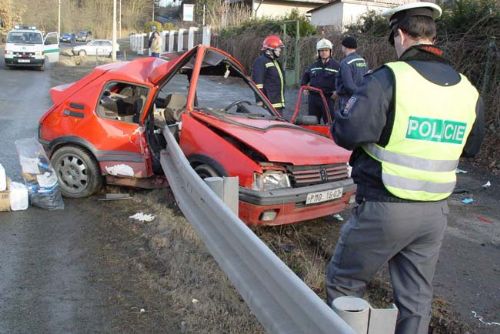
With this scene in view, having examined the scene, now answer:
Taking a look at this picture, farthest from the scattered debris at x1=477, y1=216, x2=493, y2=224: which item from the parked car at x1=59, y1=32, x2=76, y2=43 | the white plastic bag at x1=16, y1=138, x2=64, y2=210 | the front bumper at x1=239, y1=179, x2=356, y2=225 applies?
the parked car at x1=59, y1=32, x2=76, y2=43

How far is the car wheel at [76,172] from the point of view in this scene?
6.07 m

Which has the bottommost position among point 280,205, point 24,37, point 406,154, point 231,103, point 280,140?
point 280,205

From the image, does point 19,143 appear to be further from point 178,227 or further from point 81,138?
point 178,227

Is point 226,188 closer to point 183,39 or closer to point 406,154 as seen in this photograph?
point 406,154

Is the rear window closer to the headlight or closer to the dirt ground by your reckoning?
the dirt ground

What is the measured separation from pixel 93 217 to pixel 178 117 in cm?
146

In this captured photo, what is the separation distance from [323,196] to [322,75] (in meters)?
4.44

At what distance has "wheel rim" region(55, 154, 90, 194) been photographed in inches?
240

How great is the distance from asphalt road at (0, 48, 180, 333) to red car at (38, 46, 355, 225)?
530mm

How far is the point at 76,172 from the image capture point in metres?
6.12

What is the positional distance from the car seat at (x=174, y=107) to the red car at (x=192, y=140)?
12 mm

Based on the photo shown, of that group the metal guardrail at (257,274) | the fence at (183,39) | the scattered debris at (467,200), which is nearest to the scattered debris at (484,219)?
the scattered debris at (467,200)

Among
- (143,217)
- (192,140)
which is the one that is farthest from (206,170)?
(143,217)

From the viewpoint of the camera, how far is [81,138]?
6062 mm
